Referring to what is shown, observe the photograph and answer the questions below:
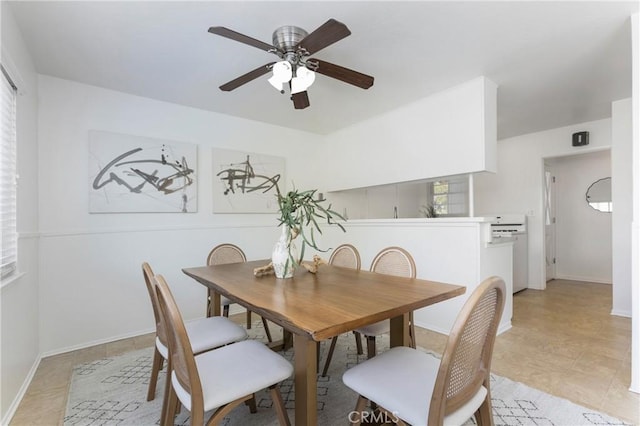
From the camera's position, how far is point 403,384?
116 centimetres

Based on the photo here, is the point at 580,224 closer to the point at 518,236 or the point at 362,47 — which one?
the point at 518,236

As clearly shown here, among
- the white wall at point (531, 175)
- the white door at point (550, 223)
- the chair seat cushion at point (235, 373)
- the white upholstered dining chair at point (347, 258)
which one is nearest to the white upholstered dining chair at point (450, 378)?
the chair seat cushion at point (235, 373)

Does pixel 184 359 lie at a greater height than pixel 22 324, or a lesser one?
greater

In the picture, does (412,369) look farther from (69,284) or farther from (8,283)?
(69,284)

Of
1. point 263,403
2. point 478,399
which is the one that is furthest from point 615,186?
point 263,403

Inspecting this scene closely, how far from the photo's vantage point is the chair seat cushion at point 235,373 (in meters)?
1.15

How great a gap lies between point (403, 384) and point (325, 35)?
5.57 feet

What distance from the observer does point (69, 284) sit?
8.70 feet

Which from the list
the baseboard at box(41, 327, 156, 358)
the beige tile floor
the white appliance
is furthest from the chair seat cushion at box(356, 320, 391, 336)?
the white appliance

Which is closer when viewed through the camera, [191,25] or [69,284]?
[191,25]

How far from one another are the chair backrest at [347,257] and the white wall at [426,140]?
1.23 m

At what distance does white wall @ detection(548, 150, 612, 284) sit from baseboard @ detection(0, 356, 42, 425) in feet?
22.9

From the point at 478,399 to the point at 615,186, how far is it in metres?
3.60

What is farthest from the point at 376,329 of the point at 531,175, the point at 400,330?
the point at 531,175
